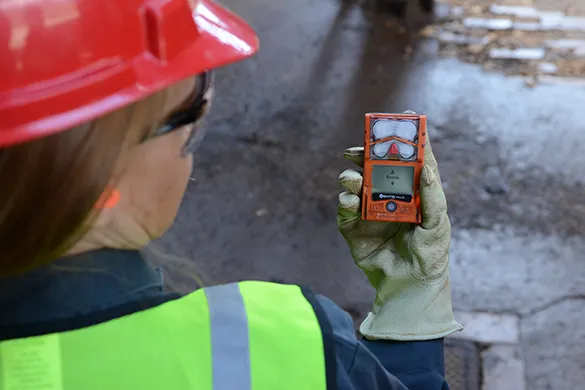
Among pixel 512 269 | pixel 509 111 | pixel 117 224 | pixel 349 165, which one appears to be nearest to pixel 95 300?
pixel 117 224

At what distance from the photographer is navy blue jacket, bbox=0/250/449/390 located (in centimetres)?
89

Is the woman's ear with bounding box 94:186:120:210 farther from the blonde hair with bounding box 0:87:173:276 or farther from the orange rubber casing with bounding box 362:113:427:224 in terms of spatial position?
the orange rubber casing with bounding box 362:113:427:224

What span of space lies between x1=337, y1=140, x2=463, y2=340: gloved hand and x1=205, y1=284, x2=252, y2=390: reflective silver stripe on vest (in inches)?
21.8

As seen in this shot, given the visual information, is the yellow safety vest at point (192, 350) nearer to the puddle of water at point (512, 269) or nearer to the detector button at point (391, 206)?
the detector button at point (391, 206)

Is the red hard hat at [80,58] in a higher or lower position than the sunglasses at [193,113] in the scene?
higher

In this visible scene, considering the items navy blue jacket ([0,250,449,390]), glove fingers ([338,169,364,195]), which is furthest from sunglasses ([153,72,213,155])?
glove fingers ([338,169,364,195])

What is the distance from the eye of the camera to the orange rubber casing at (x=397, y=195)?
1433 millimetres

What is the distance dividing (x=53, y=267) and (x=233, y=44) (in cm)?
42

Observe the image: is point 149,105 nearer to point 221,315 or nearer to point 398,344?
point 221,315

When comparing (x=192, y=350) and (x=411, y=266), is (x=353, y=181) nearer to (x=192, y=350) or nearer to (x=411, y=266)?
(x=411, y=266)

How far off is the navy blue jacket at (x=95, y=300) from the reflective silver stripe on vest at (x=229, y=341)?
73mm

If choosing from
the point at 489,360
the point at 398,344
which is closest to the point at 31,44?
the point at 398,344

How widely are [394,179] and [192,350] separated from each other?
0.73 m

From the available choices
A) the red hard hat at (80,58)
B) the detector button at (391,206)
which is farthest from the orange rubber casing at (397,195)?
the red hard hat at (80,58)
